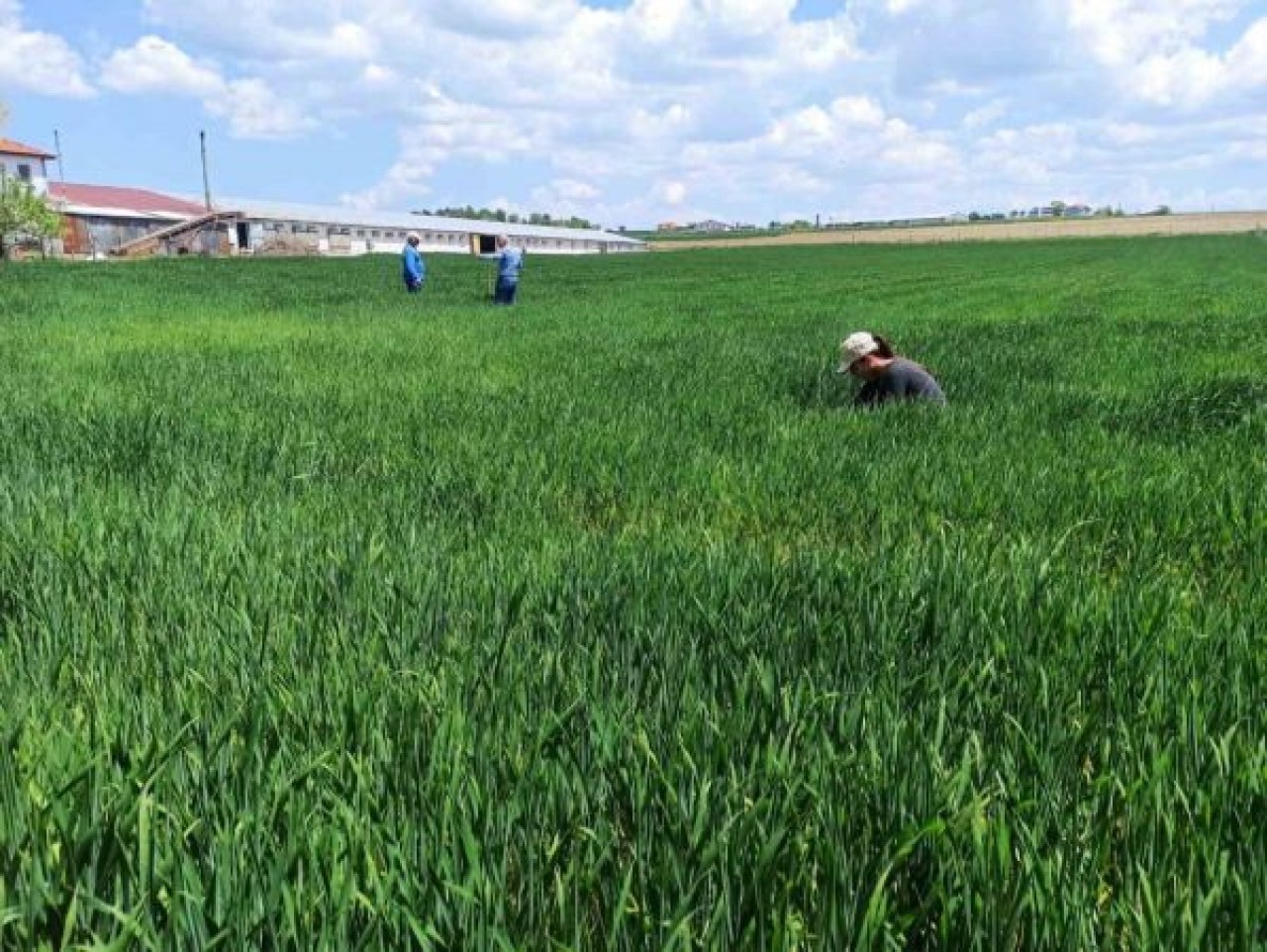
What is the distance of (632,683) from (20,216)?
73.4 meters

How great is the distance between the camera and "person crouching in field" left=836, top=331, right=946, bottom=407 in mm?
6859

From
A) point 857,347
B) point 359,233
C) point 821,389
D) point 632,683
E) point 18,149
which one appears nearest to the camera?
point 632,683

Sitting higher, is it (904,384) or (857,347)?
(857,347)

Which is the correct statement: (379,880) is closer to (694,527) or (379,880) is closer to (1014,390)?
(694,527)

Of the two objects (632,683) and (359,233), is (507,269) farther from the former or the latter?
(359,233)

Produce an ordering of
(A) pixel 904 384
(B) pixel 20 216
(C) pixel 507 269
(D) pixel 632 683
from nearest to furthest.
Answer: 1. (D) pixel 632 683
2. (A) pixel 904 384
3. (C) pixel 507 269
4. (B) pixel 20 216

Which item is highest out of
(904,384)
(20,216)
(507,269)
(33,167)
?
(33,167)

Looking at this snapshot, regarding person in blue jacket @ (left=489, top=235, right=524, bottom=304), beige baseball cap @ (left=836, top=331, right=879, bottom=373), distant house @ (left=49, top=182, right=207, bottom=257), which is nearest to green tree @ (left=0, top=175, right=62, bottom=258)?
distant house @ (left=49, top=182, right=207, bottom=257)

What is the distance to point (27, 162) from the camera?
8306 centimetres

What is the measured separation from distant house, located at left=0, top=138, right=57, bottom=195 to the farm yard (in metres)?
90.7

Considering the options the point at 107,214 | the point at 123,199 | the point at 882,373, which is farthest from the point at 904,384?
the point at 123,199

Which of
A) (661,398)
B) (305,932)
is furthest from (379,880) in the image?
(661,398)

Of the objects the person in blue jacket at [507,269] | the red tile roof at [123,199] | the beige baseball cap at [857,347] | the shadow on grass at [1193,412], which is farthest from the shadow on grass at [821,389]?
the red tile roof at [123,199]

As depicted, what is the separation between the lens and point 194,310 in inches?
652
